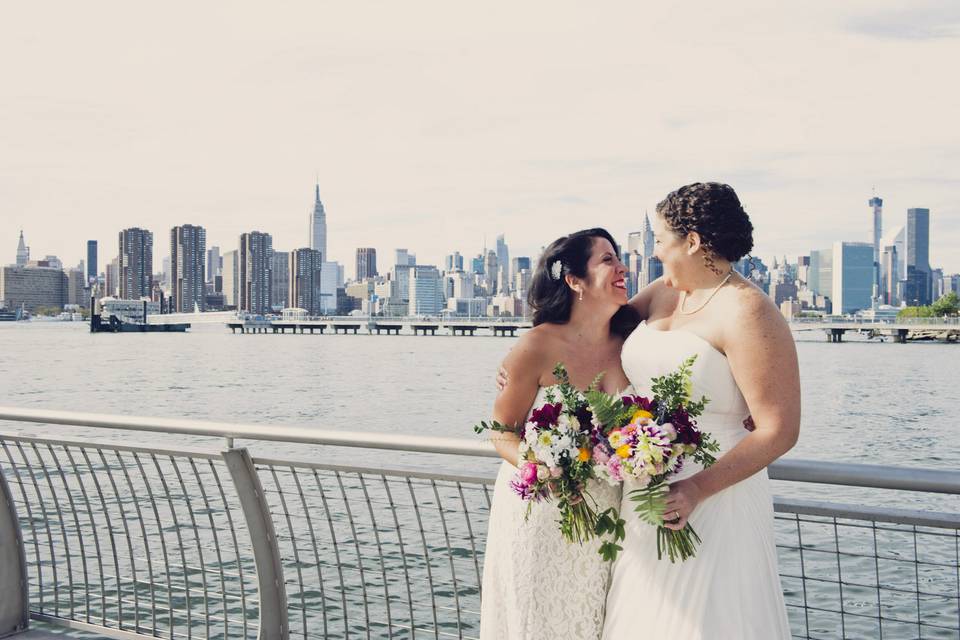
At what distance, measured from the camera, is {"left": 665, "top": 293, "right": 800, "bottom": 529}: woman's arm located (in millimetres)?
2861

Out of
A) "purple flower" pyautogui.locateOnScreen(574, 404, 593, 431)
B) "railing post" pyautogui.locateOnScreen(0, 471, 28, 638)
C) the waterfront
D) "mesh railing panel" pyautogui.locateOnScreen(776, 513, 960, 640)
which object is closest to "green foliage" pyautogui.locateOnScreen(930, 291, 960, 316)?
the waterfront

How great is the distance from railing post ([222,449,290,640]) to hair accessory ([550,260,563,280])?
155 cm

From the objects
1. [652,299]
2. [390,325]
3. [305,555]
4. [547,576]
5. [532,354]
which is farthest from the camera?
[390,325]

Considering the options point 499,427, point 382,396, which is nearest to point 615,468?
point 499,427

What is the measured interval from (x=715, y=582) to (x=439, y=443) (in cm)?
112

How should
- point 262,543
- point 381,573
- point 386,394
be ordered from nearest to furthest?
point 262,543 < point 381,573 < point 386,394

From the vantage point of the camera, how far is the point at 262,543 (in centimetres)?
413

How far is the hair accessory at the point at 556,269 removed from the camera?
344 centimetres

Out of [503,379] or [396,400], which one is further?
[396,400]

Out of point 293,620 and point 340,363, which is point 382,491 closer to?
point 293,620

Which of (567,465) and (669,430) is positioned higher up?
(669,430)

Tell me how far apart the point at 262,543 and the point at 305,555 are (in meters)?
10.1

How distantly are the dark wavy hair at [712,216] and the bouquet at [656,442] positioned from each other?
15.7 inches

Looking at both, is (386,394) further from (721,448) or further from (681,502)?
(681,502)
